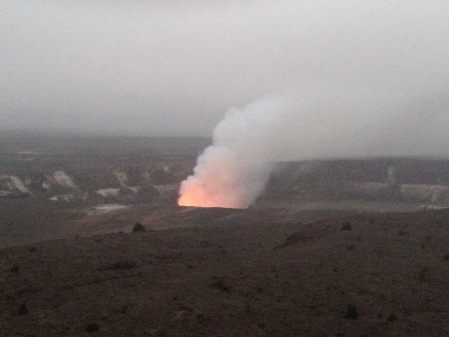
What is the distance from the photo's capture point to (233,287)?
61.2 ft

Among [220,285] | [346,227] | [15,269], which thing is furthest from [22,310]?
[346,227]

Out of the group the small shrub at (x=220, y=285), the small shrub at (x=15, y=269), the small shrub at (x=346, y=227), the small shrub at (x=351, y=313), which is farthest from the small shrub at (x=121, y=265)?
the small shrub at (x=346, y=227)

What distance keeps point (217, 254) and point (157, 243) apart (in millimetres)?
4565

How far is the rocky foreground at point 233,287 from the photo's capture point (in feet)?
49.4

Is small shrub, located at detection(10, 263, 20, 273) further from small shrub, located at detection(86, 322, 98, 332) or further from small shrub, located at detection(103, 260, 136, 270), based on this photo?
small shrub, located at detection(86, 322, 98, 332)

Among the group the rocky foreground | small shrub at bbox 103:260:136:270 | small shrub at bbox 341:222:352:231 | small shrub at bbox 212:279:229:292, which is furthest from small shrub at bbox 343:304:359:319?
small shrub at bbox 341:222:352:231

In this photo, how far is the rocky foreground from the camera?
15.0 m

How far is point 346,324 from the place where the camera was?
50.1 feet

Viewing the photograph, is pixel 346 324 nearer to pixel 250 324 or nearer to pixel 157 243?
pixel 250 324

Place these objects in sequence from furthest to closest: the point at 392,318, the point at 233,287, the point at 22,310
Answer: the point at 233,287 < the point at 22,310 < the point at 392,318

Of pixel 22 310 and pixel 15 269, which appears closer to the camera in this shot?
pixel 22 310

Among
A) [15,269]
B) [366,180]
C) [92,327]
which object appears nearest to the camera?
[92,327]

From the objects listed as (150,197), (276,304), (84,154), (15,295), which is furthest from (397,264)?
(84,154)

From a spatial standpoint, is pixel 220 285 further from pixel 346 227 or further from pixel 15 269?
pixel 346 227
